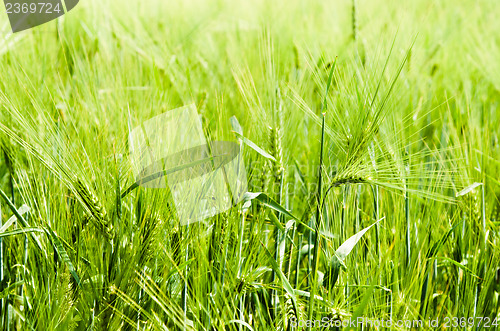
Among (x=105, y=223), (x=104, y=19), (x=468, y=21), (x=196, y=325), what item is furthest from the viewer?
(x=468, y=21)

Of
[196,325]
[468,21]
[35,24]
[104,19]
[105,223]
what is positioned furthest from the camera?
[468,21]

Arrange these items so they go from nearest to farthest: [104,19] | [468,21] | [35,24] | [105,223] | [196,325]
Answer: [105,223], [196,325], [35,24], [104,19], [468,21]

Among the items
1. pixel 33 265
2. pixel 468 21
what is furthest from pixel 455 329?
pixel 468 21

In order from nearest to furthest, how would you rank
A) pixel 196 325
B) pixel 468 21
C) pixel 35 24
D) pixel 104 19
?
pixel 196 325
pixel 35 24
pixel 104 19
pixel 468 21

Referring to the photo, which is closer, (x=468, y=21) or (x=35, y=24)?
(x=35, y=24)

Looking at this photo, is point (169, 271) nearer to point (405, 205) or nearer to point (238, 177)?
point (238, 177)

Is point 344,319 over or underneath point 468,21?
underneath

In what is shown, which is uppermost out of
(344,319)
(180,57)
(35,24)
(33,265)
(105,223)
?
(35,24)

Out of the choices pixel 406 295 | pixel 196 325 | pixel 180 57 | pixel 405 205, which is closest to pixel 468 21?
pixel 180 57

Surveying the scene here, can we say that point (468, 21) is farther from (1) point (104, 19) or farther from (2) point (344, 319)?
(2) point (344, 319)

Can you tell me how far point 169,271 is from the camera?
0.68 m

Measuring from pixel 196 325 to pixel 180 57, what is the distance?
2.97ft

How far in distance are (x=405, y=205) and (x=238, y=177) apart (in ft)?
A: 1.01

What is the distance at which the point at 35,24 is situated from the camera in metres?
1.21
